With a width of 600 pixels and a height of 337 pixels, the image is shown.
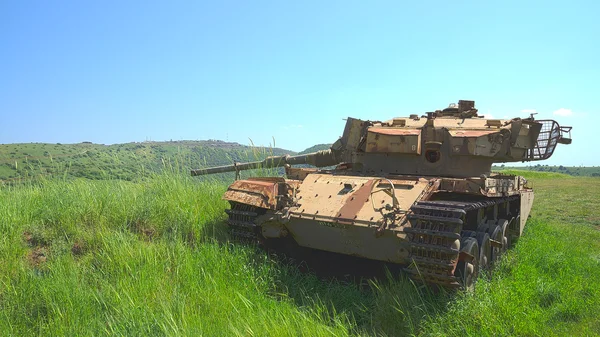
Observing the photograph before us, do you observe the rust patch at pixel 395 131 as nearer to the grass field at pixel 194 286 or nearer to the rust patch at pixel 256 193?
the rust patch at pixel 256 193

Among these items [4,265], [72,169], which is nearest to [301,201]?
[4,265]

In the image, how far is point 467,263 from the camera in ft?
16.1

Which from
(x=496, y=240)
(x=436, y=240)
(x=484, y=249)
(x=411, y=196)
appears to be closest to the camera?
(x=436, y=240)

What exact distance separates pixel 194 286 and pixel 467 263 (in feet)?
9.46

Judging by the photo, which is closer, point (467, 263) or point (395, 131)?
point (467, 263)

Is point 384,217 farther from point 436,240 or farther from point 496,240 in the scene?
point 496,240

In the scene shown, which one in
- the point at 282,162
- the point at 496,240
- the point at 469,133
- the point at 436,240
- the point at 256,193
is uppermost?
the point at 469,133

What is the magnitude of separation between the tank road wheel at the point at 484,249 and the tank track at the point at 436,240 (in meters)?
0.99

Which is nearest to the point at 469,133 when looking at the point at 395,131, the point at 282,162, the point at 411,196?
the point at 395,131

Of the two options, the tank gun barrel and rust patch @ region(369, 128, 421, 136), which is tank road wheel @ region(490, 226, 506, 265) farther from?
the tank gun barrel

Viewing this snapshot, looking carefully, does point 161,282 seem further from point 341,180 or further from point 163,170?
point 163,170

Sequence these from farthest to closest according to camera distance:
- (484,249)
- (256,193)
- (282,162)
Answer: (282,162), (256,193), (484,249)

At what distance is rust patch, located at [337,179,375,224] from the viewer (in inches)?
202

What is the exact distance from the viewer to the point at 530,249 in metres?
7.59
